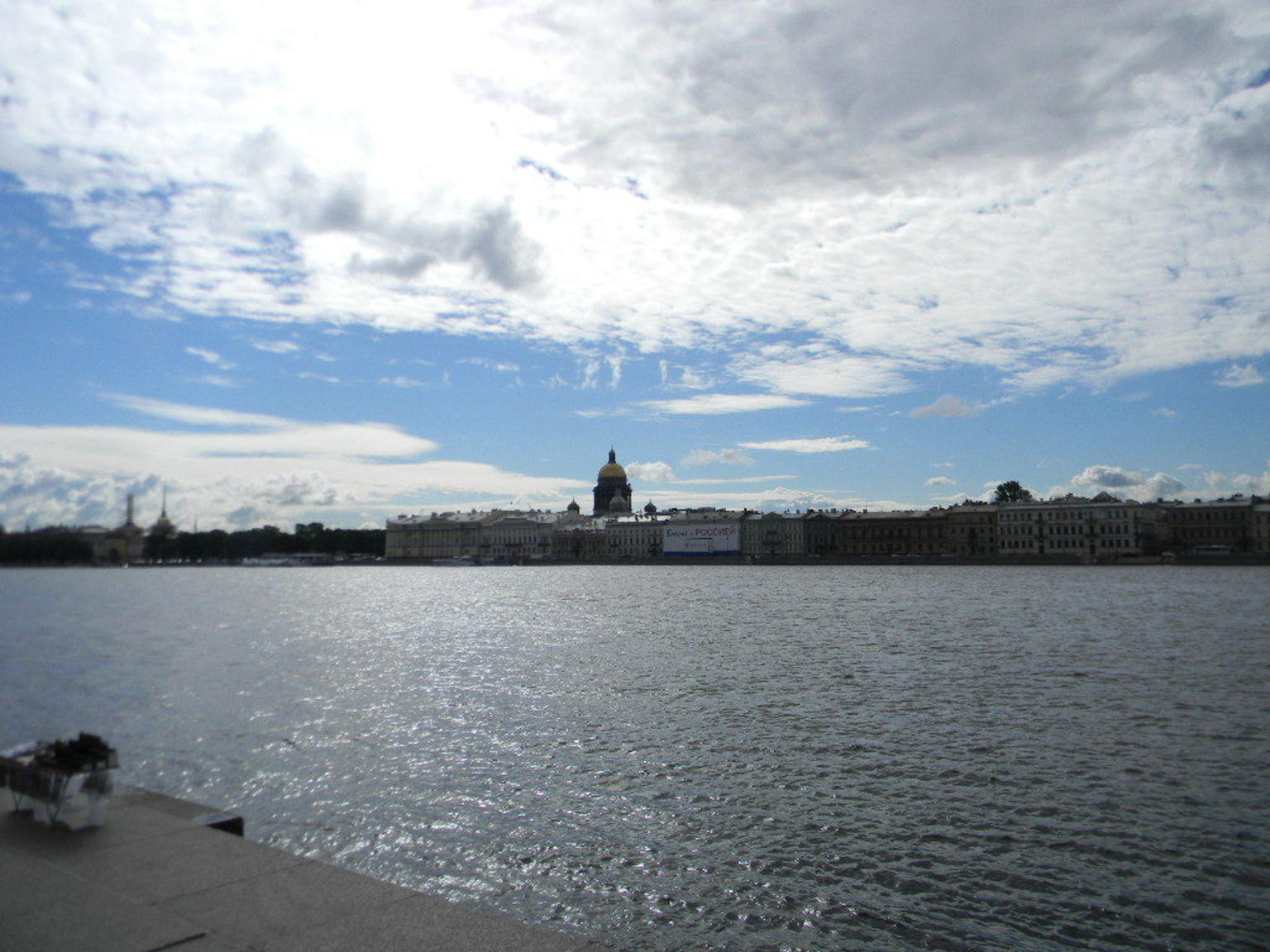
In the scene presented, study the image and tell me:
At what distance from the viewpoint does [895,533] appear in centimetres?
11562

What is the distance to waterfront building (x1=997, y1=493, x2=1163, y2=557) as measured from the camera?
100062 millimetres


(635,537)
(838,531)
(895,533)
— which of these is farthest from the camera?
(635,537)

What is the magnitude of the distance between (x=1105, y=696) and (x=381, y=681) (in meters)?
12.7

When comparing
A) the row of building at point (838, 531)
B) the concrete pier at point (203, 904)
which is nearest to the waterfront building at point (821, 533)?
the row of building at point (838, 531)

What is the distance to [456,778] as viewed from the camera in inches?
433

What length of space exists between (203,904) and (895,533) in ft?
379

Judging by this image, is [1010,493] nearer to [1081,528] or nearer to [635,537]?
[1081,528]

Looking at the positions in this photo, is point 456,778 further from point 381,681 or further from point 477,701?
point 381,681

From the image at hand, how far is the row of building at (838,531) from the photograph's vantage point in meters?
101

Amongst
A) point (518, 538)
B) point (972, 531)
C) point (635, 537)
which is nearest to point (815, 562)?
point (972, 531)

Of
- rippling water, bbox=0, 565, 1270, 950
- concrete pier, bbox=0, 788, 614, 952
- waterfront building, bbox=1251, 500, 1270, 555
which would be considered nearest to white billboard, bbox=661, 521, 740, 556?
waterfront building, bbox=1251, 500, 1270, 555

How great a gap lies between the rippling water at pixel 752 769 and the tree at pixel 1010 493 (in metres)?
90.7

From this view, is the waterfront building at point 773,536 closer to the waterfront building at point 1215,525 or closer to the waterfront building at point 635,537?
the waterfront building at point 635,537

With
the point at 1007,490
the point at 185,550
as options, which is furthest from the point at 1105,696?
the point at 185,550
